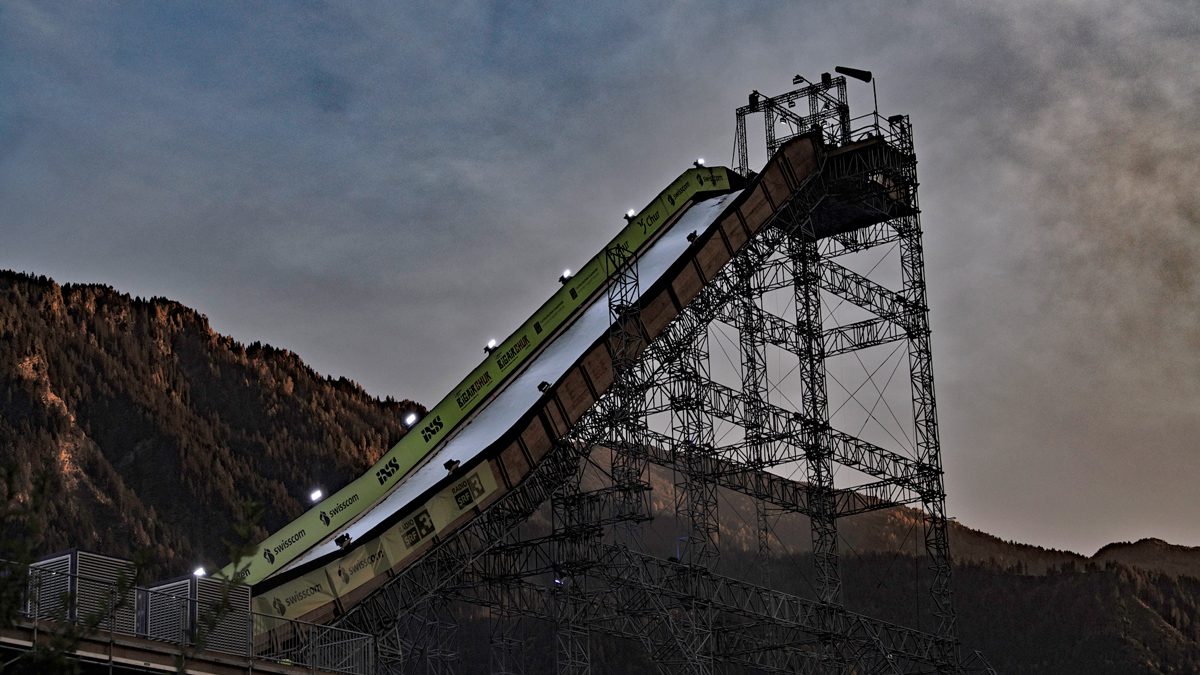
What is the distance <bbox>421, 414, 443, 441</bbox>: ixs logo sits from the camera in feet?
155

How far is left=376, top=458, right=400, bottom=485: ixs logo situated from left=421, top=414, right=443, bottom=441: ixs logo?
1.19m

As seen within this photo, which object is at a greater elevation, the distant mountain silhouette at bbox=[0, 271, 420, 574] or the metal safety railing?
the distant mountain silhouette at bbox=[0, 271, 420, 574]

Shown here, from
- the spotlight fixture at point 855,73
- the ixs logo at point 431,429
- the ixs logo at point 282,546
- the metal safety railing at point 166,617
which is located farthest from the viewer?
the spotlight fixture at point 855,73

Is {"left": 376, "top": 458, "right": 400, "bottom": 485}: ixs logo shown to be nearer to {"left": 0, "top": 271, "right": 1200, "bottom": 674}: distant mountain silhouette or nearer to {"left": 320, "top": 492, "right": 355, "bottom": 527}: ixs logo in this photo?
{"left": 320, "top": 492, "right": 355, "bottom": 527}: ixs logo

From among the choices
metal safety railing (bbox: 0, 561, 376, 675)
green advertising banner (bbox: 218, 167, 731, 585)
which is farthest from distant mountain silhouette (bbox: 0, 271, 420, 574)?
metal safety railing (bbox: 0, 561, 376, 675)

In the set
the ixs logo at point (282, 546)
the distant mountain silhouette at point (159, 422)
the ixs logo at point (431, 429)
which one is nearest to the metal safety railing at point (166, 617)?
the ixs logo at point (282, 546)

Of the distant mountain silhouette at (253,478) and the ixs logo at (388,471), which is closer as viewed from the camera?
the ixs logo at (388,471)

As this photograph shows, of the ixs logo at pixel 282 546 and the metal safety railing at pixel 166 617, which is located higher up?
the ixs logo at pixel 282 546

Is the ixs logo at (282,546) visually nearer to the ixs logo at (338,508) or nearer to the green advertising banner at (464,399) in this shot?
the green advertising banner at (464,399)

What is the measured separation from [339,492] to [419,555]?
4349 mm

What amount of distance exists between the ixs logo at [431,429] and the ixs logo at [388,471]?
119 centimetres

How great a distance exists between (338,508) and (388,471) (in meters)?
2.07

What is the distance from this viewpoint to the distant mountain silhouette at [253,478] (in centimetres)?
7550

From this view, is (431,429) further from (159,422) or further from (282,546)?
(159,422)
